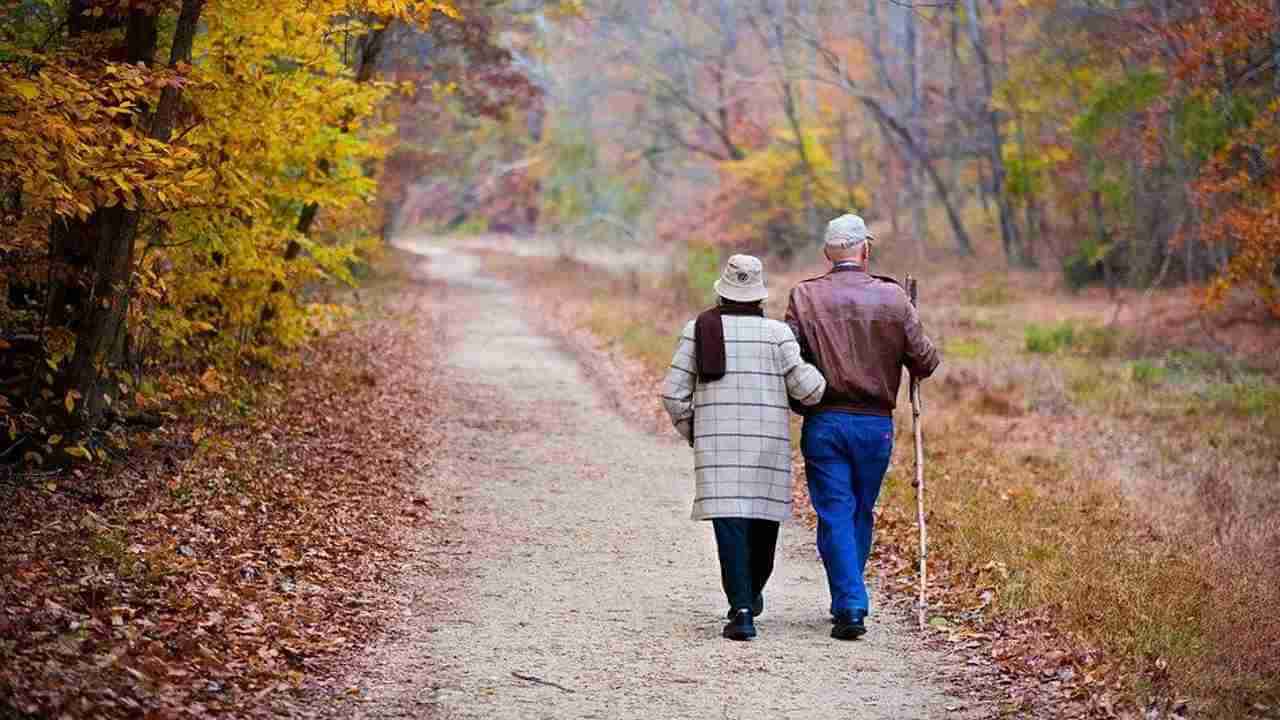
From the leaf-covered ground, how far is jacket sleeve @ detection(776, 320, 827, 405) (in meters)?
2.61

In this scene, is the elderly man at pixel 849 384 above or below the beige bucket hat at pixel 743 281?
below

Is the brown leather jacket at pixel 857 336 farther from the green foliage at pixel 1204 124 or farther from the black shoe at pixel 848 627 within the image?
the green foliage at pixel 1204 124

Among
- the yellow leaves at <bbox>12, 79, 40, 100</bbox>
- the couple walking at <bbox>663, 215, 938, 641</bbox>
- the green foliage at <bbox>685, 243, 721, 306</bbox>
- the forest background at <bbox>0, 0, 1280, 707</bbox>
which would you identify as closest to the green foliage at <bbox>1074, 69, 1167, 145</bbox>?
the forest background at <bbox>0, 0, 1280, 707</bbox>

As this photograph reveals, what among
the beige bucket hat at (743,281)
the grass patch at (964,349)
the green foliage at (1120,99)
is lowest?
the grass patch at (964,349)

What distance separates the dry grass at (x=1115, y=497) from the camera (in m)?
7.62

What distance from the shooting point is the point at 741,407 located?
7.34m

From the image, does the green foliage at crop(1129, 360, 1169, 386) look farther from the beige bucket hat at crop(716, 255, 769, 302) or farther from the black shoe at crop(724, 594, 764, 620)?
the beige bucket hat at crop(716, 255, 769, 302)

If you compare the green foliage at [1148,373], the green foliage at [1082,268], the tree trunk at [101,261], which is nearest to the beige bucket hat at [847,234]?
the tree trunk at [101,261]

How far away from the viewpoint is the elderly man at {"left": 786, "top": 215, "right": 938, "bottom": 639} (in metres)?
7.35

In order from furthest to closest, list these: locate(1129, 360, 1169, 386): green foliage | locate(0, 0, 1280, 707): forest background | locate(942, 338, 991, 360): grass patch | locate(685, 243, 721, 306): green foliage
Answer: locate(685, 243, 721, 306): green foliage
locate(942, 338, 991, 360): grass patch
locate(1129, 360, 1169, 386): green foliage
locate(0, 0, 1280, 707): forest background

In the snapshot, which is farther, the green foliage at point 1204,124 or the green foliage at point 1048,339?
the green foliage at point 1048,339

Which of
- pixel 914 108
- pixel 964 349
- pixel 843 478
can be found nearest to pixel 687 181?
pixel 914 108

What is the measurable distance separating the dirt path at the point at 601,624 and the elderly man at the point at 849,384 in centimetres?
49

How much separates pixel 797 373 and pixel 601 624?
1.81 meters
